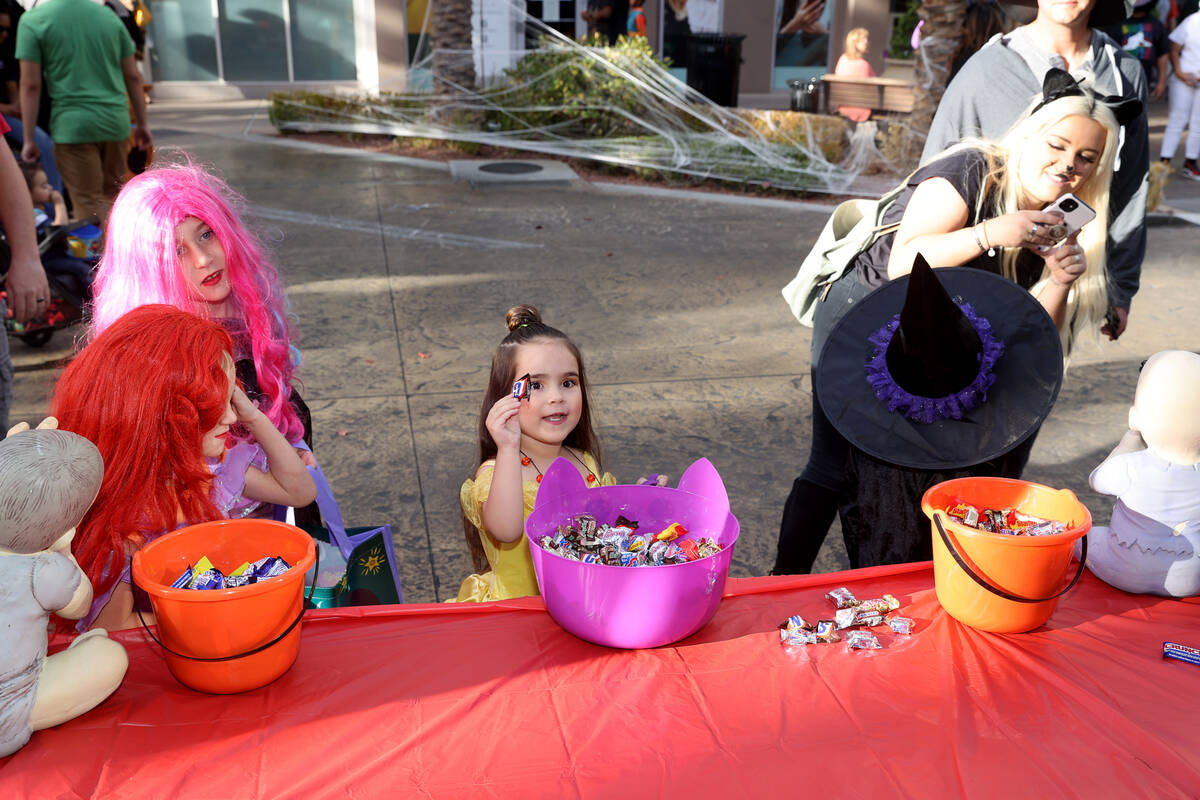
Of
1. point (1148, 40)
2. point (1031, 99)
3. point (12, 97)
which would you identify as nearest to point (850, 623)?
point (1031, 99)

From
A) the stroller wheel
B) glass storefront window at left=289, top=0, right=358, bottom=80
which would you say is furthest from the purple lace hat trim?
glass storefront window at left=289, top=0, right=358, bottom=80

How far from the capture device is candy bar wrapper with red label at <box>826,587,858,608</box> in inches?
70.7

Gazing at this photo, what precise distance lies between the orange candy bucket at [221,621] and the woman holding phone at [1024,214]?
1.59 m

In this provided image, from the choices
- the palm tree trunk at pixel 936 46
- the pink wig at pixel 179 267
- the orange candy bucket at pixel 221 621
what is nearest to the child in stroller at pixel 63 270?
the pink wig at pixel 179 267

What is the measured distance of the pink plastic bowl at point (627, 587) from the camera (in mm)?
1578

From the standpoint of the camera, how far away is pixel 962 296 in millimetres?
2172

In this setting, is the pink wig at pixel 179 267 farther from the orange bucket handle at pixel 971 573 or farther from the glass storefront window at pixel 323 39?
the glass storefront window at pixel 323 39

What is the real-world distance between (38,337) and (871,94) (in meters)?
9.29

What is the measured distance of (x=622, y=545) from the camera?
5.67 feet

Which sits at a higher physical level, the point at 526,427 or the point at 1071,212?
the point at 1071,212

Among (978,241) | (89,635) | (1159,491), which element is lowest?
(89,635)

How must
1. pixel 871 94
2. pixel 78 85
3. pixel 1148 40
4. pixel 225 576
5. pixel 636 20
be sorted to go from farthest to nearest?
pixel 636 20, pixel 1148 40, pixel 871 94, pixel 78 85, pixel 225 576

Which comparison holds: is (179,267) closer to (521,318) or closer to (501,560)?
(521,318)

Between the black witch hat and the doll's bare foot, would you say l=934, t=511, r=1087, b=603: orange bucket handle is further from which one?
the doll's bare foot
